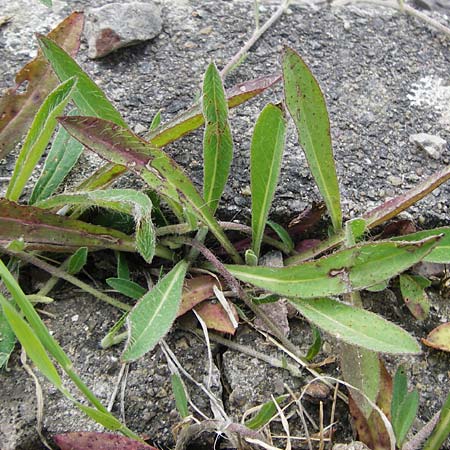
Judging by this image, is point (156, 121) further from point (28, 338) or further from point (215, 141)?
point (28, 338)

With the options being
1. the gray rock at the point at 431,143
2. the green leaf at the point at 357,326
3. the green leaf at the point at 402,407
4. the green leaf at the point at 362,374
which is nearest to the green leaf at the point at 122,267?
the green leaf at the point at 357,326

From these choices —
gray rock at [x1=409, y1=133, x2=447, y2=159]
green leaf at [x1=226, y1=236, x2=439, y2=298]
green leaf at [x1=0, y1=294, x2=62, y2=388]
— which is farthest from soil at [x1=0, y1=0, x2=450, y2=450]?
green leaf at [x1=0, y1=294, x2=62, y2=388]

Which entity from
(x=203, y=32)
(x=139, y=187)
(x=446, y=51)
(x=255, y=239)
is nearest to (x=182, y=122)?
(x=139, y=187)

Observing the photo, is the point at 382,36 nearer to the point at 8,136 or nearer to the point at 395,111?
the point at 395,111

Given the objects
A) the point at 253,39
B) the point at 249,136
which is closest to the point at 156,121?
the point at 249,136

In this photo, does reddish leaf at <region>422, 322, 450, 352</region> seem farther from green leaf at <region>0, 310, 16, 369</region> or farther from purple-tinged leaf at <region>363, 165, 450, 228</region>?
green leaf at <region>0, 310, 16, 369</region>

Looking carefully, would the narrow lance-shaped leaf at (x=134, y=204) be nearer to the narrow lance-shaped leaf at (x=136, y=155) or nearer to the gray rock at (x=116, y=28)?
the narrow lance-shaped leaf at (x=136, y=155)

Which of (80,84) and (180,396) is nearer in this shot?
(180,396)
